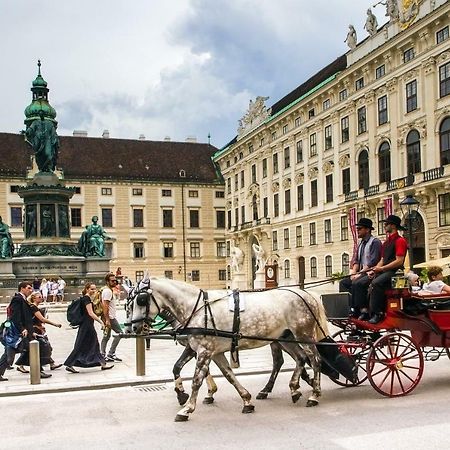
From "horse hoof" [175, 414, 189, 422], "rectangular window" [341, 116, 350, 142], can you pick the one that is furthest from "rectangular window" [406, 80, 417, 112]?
"horse hoof" [175, 414, 189, 422]

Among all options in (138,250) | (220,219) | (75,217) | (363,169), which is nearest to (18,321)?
(363,169)

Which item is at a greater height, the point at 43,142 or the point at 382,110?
the point at 382,110

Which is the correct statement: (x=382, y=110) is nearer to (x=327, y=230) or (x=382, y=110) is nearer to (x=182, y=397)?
(x=327, y=230)

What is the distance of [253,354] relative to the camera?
14.2m

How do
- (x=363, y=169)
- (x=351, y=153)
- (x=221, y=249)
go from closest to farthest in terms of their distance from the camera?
(x=363, y=169), (x=351, y=153), (x=221, y=249)

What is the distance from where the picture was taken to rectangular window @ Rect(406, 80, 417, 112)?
3778 centimetres

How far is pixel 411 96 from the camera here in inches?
1501

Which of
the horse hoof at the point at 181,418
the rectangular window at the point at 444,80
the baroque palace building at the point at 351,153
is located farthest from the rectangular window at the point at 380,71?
the horse hoof at the point at 181,418

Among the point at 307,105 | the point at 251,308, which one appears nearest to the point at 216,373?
the point at 251,308

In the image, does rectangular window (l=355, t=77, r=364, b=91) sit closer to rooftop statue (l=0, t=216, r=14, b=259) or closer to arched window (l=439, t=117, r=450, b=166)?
arched window (l=439, t=117, r=450, b=166)

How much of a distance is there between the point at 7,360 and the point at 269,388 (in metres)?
5.19

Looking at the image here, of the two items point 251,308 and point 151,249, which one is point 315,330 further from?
point 151,249

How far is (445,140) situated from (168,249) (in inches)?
1546

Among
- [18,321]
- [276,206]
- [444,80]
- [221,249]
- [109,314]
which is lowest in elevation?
[109,314]
